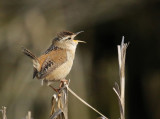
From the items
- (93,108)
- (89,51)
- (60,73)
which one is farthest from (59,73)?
(89,51)

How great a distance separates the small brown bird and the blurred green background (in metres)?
2.34

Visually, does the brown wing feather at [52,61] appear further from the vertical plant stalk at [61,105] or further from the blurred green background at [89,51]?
the blurred green background at [89,51]

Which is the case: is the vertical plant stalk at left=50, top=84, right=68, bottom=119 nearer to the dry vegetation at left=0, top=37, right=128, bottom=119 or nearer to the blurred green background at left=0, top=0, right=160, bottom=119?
the dry vegetation at left=0, top=37, right=128, bottom=119

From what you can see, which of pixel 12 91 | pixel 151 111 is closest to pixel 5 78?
pixel 12 91

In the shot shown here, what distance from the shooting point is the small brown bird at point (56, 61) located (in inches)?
175

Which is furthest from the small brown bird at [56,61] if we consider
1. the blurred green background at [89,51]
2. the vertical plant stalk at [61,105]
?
the blurred green background at [89,51]

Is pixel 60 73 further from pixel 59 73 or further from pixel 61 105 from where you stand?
pixel 61 105

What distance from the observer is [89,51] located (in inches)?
329

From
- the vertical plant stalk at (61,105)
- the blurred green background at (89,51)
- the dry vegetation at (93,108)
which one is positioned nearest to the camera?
the dry vegetation at (93,108)

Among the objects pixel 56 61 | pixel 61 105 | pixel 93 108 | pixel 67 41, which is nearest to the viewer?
pixel 93 108

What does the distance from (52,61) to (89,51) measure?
3798 millimetres

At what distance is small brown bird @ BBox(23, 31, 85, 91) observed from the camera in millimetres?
4441

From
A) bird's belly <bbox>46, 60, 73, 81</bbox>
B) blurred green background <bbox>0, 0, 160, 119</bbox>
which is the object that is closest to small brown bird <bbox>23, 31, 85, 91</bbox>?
bird's belly <bbox>46, 60, 73, 81</bbox>

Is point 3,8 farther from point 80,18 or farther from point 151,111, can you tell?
point 151,111
